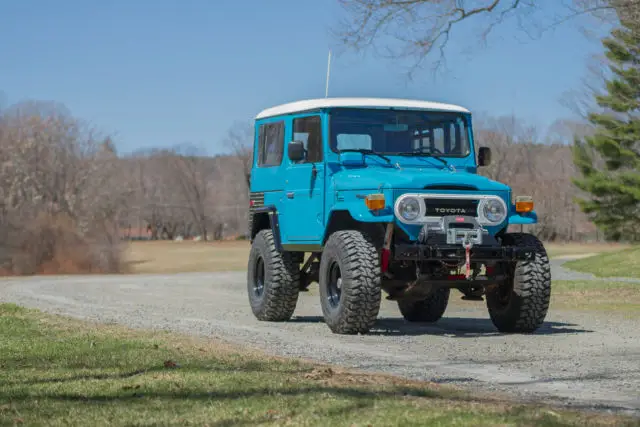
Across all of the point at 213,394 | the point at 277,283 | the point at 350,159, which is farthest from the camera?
the point at 277,283

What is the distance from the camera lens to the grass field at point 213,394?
7109 mm

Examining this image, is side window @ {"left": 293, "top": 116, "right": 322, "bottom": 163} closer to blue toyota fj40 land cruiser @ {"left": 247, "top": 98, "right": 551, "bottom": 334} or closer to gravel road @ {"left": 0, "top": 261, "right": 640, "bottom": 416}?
blue toyota fj40 land cruiser @ {"left": 247, "top": 98, "right": 551, "bottom": 334}

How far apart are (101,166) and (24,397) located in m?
66.2

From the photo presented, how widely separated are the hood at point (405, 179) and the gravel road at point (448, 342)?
6.03ft

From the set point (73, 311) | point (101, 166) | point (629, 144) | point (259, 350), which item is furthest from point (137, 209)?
point (259, 350)

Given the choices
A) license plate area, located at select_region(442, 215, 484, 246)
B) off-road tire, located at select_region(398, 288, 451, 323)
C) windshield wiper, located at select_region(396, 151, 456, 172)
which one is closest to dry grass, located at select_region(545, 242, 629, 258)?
off-road tire, located at select_region(398, 288, 451, 323)

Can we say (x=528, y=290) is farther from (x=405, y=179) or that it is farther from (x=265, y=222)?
(x=265, y=222)

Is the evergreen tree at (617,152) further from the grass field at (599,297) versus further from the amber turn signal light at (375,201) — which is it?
the amber turn signal light at (375,201)

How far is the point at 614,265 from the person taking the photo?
36.1 meters

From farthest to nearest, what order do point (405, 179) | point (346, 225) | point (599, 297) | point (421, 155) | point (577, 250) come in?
1. point (577, 250)
2. point (599, 297)
3. point (421, 155)
4. point (346, 225)
5. point (405, 179)

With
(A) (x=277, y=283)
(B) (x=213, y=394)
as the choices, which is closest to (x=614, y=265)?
(A) (x=277, y=283)

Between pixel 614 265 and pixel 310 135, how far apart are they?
2336 centimetres

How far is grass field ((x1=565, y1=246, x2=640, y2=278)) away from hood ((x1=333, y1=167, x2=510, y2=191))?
1932 cm

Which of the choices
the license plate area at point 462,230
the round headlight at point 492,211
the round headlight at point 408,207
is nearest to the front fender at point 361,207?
the round headlight at point 408,207
